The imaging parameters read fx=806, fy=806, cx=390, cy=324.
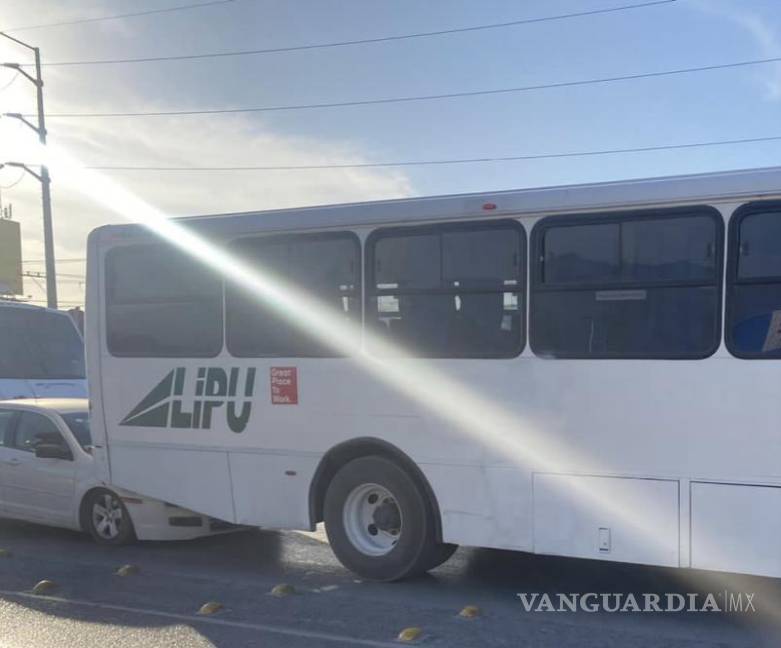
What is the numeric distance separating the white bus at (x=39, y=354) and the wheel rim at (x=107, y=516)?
4678mm

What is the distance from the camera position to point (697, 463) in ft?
18.3

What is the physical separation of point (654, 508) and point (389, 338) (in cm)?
241

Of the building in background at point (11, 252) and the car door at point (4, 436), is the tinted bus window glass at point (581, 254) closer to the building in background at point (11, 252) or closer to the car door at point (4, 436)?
the car door at point (4, 436)

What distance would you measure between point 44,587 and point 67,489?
5.81ft

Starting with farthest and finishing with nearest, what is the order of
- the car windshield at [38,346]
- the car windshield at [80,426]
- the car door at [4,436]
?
1. the car windshield at [38,346]
2. the car door at [4,436]
3. the car windshield at [80,426]

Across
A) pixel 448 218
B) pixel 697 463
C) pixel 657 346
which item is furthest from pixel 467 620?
pixel 448 218

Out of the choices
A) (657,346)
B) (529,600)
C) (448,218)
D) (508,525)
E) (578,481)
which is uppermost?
(448,218)

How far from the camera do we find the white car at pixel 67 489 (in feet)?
26.0

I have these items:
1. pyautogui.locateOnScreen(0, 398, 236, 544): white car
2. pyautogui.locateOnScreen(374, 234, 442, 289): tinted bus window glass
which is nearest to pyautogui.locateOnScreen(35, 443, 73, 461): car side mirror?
pyautogui.locateOnScreen(0, 398, 236, 544): white car

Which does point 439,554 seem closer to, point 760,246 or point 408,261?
point 408,261

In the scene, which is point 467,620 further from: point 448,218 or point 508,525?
point 448,218

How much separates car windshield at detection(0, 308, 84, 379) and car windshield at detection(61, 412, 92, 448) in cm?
462

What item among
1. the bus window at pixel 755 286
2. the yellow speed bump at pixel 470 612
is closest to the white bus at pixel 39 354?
the yellow speed bump at pixel 470 612

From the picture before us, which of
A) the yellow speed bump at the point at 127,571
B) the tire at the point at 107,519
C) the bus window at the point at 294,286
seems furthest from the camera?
the tire at the point at 107,519
